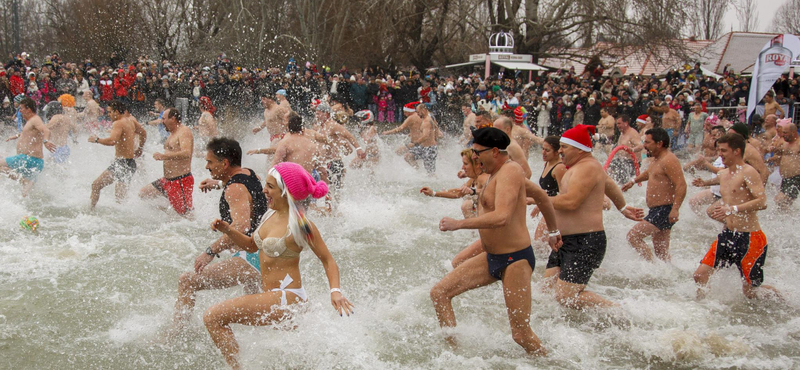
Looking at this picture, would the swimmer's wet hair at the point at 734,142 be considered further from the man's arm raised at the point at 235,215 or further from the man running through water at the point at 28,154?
the man running through water at the point at 28,154

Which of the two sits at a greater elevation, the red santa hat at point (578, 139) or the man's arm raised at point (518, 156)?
the red santa hat at point (578, 139)

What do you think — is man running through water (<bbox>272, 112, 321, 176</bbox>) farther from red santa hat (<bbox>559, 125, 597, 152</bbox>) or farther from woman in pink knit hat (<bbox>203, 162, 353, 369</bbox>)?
woman in pink knit hat (<bbox>203, 162, 353, 369</bbox>)

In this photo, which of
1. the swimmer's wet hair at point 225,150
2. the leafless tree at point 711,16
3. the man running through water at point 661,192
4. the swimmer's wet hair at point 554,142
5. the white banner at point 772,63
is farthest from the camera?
the leafless tree at point 711,16

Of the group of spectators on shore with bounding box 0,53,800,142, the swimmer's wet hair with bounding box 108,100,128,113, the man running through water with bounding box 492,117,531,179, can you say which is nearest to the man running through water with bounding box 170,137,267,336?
the man running through water with bounding box 492,117,531,179

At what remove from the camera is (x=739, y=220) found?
5.02m

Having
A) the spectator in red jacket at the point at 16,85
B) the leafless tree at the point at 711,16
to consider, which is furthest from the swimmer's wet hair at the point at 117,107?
the leafless tree at the point at 711,16

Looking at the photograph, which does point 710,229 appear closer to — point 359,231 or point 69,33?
point 359,231

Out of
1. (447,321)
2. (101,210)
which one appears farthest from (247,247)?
(101,210)

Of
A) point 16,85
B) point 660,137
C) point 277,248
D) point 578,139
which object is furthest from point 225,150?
point 16,85

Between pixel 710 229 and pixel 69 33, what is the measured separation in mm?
35439

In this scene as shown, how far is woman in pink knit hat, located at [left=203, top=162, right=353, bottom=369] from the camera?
3.58 m

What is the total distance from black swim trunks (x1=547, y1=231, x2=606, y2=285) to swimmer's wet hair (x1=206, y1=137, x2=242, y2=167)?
2.40m

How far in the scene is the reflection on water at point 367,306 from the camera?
171 inches

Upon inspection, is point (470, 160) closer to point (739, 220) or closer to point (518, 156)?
point (739, 220)
